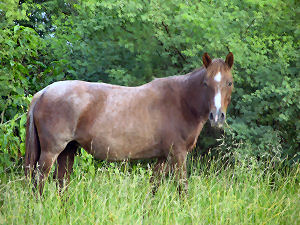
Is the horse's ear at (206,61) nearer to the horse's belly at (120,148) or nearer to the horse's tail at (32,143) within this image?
the horse's belly at (120,148)

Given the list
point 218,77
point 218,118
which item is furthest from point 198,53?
point 218,118

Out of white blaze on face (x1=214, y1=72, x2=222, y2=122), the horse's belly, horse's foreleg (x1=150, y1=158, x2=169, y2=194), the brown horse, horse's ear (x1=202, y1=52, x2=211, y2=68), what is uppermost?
horse's ear (x1=202, y1=52, x2=211, y2=68)

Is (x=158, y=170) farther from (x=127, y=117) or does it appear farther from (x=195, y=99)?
(x=195, y=99)

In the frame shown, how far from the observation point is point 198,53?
6.97 meters

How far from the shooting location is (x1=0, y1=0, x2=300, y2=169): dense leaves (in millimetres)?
6590

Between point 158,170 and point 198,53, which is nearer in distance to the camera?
point 158,170

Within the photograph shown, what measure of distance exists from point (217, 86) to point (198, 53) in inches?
71.0

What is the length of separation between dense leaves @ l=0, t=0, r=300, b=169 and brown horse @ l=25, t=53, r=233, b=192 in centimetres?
97

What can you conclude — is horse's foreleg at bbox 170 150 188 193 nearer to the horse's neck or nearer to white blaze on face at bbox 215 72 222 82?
the horse's neck

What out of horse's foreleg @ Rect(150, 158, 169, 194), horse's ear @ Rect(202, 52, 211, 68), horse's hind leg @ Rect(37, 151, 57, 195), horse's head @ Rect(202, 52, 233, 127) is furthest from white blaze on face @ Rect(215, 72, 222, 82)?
horse's hind leg @ Rect(37, 151, 57, 195)

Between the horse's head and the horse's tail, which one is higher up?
the horse's head

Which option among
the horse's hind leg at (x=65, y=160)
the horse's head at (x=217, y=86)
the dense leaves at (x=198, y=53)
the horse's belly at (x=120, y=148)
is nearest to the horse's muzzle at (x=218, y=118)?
the horse's head at (x=217, y=86)

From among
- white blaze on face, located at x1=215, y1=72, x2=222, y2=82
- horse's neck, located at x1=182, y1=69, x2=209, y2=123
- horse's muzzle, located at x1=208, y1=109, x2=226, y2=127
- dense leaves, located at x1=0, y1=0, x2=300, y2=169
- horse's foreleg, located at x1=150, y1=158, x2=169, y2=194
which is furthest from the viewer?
dense leaves, located at x1=0, y1=0, x2=300, y2=169

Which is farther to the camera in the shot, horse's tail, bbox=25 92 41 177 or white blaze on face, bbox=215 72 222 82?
horse's tail, bbox=25 92 41 177
